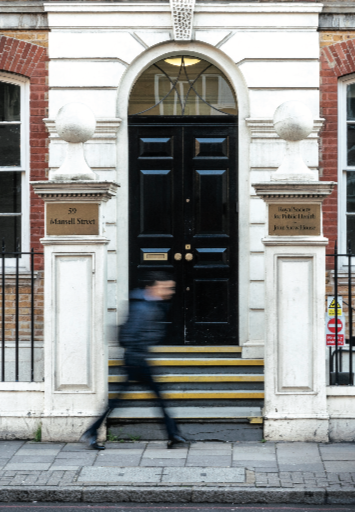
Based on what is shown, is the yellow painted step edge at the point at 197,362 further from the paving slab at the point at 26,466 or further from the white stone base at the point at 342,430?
the paving slab at the point at 26,466

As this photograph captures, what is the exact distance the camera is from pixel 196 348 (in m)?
8.34

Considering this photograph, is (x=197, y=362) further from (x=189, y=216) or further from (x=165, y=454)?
(x=189, y=216)

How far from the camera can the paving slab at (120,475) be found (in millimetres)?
5747

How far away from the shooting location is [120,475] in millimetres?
5852

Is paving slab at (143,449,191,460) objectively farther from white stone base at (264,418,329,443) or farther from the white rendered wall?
the white rendered wall

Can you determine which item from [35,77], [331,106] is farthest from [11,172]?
[331,106]

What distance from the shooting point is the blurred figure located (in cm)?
654

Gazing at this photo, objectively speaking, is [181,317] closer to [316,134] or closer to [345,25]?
[316,134]

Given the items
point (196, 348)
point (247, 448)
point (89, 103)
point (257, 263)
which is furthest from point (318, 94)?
point (247, 448)

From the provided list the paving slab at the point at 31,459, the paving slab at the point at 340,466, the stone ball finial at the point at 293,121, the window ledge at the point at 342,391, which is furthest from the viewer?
the window ledge at the point at 342,391

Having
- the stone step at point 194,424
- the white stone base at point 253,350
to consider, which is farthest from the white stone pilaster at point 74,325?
the white stone base at point 253,350

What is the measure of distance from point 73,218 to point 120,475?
2457mm

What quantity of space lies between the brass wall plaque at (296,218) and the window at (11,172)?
3441 millimetres

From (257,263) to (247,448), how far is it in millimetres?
2523
